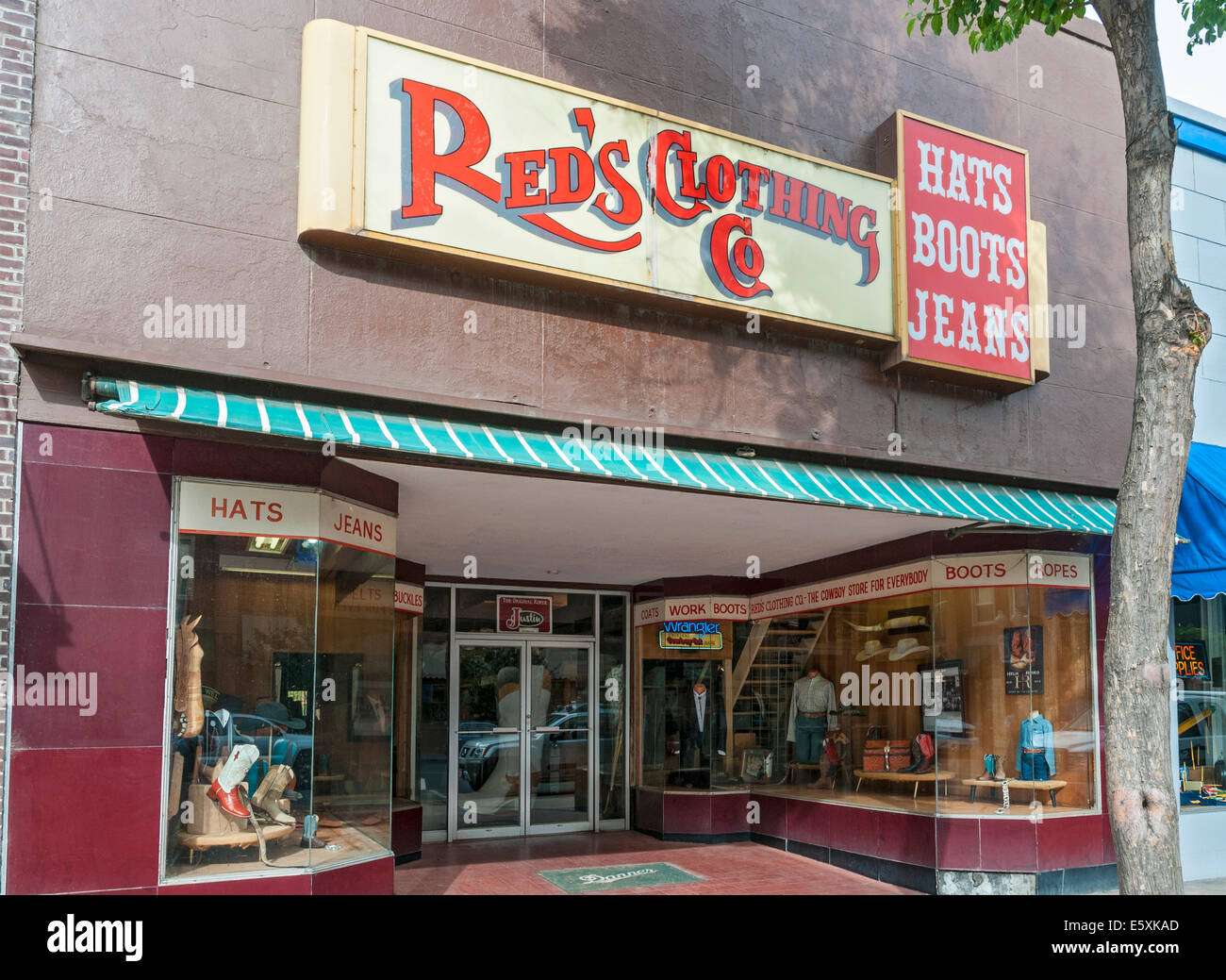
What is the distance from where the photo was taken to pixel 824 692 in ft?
39.4

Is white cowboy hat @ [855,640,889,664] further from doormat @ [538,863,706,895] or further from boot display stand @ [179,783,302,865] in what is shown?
boot display stand @ [179,783,302,865]

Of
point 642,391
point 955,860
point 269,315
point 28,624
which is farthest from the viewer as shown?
point 955,860

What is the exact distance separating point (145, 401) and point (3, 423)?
0.80 m

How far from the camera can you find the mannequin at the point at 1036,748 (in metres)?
9.88

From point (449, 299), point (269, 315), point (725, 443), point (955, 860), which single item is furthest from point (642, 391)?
point (955, 860)

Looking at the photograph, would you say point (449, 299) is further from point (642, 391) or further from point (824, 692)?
point (824, 692)

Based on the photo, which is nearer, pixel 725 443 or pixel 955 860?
pixel 725 443

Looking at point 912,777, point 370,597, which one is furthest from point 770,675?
point 370,597

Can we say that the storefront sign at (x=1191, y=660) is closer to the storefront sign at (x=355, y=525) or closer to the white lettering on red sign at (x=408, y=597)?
the white lettering on red sign at (x=408, y=597)

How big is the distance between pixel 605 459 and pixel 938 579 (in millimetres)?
4214

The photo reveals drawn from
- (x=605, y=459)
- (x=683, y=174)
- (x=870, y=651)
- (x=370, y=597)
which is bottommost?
(x=870, y=651)

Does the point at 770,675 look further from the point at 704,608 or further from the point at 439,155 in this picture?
the point at 439,155

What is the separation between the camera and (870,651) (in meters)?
11.2

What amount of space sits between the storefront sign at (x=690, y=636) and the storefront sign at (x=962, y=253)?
4.72 metres
